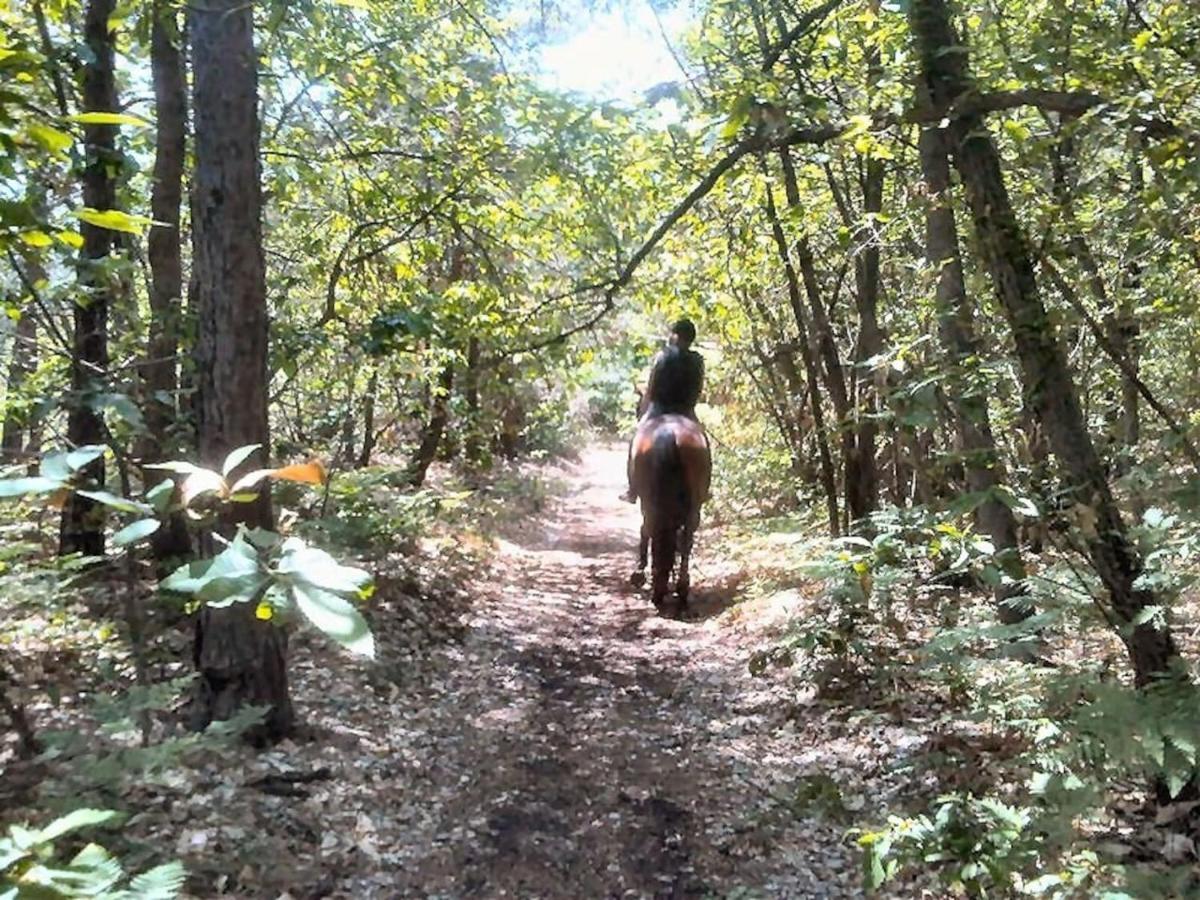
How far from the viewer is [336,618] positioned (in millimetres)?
1276

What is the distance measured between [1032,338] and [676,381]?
269 inches

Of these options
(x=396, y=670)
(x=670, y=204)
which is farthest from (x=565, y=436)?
(x=396, y=670)

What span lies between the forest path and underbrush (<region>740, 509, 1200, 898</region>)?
573 millimetres

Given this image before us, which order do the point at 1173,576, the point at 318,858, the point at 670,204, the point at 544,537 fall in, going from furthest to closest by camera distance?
the point at 544,537 → the point at 670,204 → the point at 318,858 → the point at 1173,576

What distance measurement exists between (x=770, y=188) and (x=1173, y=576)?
5.78 m

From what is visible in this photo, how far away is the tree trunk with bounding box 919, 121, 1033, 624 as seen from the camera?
4.87 meters

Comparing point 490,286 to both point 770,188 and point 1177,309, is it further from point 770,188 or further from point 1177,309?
point 1177,309

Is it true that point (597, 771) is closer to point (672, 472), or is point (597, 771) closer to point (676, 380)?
point (672, 472)

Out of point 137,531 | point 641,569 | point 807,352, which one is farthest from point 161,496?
point 641,569

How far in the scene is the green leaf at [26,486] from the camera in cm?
146

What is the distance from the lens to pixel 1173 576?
4.04 m

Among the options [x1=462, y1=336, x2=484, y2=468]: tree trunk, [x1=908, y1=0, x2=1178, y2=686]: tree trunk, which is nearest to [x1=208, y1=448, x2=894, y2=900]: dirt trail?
[x1=908, y1=0, x2=1178, y2=686]: tree trunk

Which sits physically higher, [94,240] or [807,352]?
[94,240]

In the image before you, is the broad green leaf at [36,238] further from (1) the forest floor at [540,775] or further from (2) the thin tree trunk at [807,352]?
(2) the thin tree trunk at [807,352]
